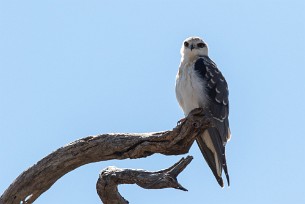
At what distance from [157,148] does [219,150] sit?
1452mm

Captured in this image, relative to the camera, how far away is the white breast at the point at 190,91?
8.05m

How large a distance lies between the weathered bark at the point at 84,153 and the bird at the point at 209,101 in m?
1.06

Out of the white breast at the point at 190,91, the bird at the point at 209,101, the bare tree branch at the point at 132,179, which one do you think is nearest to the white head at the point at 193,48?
the bird at the point at 209,101

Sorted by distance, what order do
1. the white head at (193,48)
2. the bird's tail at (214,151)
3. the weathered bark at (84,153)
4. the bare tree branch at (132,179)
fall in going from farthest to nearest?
the white head at (193,48) → the bird's tail at (214,151) → the weathered bark at (84,153) → the bare tree branch at (132,179)

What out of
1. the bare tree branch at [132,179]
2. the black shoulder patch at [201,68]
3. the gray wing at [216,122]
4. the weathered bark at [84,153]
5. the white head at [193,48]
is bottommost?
the bare tree branch at [132,179]

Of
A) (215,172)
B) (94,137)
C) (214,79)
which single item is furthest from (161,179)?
(214,79)

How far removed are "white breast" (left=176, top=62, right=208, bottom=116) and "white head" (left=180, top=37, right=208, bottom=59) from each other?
3.23 ft

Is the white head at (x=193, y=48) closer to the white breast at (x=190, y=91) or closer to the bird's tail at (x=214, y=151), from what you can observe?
the white breast at (x=190, y=91)

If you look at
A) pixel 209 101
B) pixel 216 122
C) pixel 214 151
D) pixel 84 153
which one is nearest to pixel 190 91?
pixel 209 101

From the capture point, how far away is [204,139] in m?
8.20

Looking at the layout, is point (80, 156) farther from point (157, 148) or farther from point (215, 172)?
point (215, 172)

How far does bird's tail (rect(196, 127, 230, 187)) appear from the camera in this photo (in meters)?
7.88

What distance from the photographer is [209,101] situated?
26.5 ft

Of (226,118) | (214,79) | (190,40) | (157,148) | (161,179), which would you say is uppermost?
(190,40)
